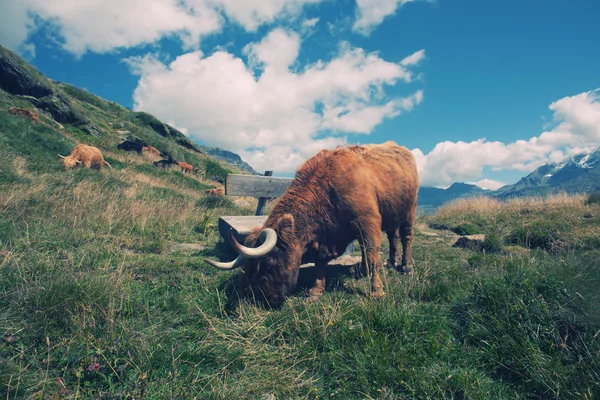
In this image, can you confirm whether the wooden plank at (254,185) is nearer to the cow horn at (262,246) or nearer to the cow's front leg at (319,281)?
the cow's front leg at (319,281)

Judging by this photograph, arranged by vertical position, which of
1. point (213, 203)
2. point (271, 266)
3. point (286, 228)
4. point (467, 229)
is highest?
point (213, 203)

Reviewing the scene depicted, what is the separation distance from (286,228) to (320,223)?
554mm

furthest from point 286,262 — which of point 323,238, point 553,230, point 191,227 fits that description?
point 553,230

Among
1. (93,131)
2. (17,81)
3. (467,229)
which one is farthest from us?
(93,131)

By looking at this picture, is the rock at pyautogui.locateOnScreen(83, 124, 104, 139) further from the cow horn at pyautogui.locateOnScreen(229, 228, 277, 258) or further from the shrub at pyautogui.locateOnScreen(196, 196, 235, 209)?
the cow horn at pyautogui.locateOnScreen(229, 228, 277, 258)

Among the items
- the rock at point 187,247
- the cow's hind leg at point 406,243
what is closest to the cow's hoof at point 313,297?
the cow's hind leg at point 406,243

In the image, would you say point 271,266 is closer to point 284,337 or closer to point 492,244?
point 284,337

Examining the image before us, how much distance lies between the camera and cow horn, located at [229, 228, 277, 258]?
3.30 m

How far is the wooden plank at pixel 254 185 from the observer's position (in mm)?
7189

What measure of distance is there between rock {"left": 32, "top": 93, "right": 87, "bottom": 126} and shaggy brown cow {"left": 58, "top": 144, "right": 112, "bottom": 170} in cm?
1092

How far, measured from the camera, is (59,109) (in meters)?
19.5

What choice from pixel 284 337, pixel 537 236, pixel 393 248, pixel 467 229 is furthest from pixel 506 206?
pixel 284 337

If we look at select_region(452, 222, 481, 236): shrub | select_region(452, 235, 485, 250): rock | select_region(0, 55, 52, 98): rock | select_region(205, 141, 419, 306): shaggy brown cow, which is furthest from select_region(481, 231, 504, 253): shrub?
select_region(0, 55, 52, 98): rock

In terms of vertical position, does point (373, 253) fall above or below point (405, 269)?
above
